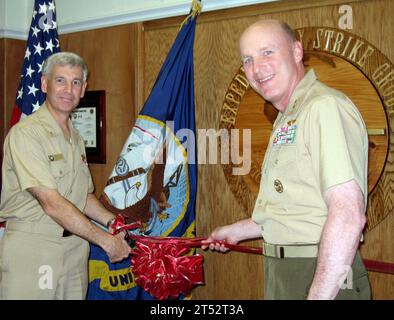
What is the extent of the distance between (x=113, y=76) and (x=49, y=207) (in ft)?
4.23

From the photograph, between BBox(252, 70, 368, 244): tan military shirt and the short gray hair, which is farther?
the short gray hair

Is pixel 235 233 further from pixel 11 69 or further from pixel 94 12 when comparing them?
pixel 11 69

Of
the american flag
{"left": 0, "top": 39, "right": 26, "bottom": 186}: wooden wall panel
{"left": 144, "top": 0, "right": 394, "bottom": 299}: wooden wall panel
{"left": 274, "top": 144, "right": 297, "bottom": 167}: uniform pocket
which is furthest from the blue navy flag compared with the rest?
{"left": 0, "top": 39, "right": 26, "bottom": 186}: wooden wall panel

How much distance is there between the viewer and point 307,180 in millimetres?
1399

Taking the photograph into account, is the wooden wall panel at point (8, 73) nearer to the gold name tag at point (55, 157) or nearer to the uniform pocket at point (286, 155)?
the gold name tag at point (55, 157)

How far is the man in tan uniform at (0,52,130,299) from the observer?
2.21 metres

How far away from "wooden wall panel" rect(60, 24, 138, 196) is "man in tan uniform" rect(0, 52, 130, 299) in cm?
70

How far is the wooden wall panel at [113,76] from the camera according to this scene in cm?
312

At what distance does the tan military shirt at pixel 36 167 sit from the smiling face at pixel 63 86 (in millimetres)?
82

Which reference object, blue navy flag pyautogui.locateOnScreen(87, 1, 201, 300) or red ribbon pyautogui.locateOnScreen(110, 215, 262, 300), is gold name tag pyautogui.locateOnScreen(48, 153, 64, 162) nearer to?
blue navy flag pyautogui.locateOnScreen(87, 1, 201, 300)

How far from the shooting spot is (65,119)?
2.49m
